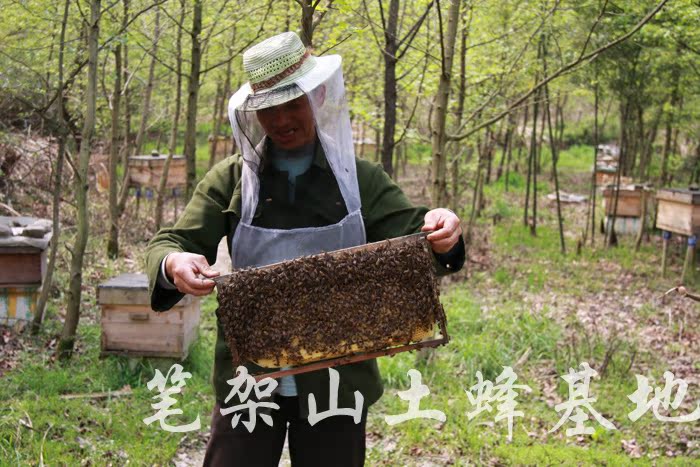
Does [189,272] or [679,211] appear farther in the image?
[679,211]

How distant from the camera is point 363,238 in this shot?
232 cm

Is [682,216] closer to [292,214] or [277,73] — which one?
[292,214]

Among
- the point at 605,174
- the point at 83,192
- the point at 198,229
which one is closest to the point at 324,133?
the point at 198,229

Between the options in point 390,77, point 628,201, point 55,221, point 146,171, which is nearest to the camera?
point 390,77

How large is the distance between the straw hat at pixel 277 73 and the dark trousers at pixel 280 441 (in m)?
0.90

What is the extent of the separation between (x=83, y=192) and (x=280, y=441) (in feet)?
11.2

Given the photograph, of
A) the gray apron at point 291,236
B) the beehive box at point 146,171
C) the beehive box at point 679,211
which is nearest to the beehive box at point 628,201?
Answer: the beehive box at point 679,211

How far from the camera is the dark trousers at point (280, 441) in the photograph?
218 centimetres

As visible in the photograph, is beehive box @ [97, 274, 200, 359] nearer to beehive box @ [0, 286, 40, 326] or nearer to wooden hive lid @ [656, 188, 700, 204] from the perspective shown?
beehive box @ [0, 286, 40, 326]

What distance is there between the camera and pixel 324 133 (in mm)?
2303

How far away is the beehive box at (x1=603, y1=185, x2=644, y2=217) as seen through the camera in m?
11.9

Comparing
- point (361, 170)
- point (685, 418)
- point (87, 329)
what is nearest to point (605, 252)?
point (685, 418)

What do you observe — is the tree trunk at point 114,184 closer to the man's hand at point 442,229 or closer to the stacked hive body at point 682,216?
the stacked hive body at point 682,216

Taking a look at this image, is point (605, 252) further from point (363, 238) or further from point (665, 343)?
point (363, 238)
